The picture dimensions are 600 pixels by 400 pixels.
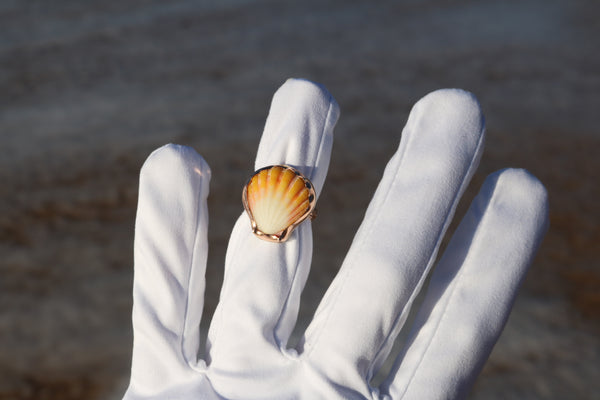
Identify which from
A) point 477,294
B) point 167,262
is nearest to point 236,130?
point 167,262

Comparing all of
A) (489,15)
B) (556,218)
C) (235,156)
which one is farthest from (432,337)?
(489,15)

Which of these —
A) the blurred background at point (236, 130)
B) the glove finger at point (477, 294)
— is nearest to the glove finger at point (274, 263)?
the glove finger at point (477, 294)

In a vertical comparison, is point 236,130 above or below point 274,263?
below

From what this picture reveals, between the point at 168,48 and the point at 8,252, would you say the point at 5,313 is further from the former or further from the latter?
the point at 168,48

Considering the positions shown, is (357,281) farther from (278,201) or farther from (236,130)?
(236,130)

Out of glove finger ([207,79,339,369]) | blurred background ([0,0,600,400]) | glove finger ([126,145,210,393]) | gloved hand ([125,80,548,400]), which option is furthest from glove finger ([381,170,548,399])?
blurred background ([0,0,600,400])

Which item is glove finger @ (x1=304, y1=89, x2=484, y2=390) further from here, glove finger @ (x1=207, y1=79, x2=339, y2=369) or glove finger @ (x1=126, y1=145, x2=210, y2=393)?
glove finger @ (x1=126, y1=145, x2=210, y2=393)
